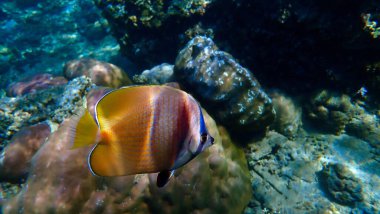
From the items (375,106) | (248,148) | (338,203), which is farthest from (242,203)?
(375,106)

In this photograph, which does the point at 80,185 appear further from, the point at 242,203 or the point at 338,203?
the point at 338,203

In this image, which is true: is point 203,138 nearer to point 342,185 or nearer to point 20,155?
point 20,155

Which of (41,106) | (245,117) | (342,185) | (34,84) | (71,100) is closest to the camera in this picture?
(245,117)

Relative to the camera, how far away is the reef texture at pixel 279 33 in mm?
4551

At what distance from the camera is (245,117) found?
14.8 feet

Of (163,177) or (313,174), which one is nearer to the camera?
(163,177)

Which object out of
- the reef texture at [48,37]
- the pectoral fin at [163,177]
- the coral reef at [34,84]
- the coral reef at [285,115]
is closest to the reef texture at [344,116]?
the coral reef at [285,115]

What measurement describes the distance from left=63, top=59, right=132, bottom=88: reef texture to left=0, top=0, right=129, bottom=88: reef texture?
8.29 feet

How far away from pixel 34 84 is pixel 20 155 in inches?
174

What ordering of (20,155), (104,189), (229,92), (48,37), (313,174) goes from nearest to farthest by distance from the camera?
(104,189), (20,155), (229,92), (313,174), (48,37)

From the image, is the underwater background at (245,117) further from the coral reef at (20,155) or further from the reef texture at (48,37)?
the reef texture at (48,37)

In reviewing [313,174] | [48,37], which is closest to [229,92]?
[313,174]

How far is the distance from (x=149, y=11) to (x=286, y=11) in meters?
3.47

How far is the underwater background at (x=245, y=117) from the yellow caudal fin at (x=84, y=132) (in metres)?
2.33
